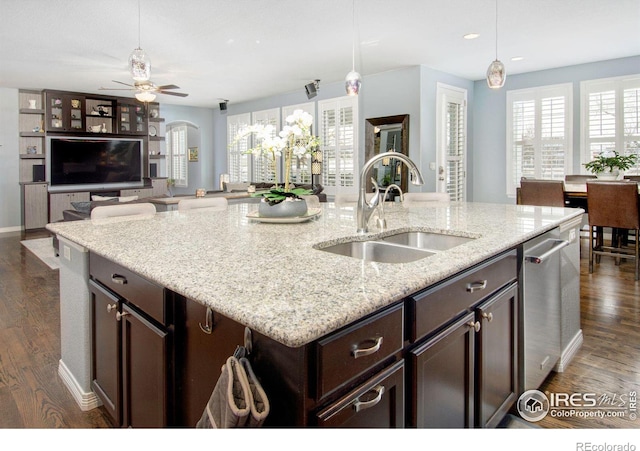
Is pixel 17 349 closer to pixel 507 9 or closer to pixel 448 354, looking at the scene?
pixel 448 354

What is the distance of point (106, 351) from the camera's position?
1.67 m

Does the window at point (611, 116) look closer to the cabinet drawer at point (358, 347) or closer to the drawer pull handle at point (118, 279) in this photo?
the cabinet drawer at point (358, 347)

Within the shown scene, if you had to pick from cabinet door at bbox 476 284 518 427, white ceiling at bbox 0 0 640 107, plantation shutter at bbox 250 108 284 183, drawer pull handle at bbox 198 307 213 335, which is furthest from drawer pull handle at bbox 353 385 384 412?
plantation shutter at bbox 250 108 284 183

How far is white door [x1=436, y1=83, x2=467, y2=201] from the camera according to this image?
242 inches

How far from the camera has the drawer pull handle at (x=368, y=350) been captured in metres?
0.91

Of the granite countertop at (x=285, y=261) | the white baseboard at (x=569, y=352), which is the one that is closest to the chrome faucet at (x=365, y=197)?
the granite countertop at (x=285, y=261)

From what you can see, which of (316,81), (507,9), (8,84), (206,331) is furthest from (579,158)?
(8,84)

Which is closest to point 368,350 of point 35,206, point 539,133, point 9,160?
point 539,133

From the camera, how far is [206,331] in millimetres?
1106

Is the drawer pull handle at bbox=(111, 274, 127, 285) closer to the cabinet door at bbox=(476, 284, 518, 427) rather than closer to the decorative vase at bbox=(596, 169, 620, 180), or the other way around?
the cabinet door at bbox=(476, 284, 518, 427)

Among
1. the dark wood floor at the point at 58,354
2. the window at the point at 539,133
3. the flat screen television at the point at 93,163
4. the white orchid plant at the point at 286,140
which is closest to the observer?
the dark wood floor at the point at 58,354

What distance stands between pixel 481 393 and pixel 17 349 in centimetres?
259

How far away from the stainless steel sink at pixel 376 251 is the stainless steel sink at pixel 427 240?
107mm
